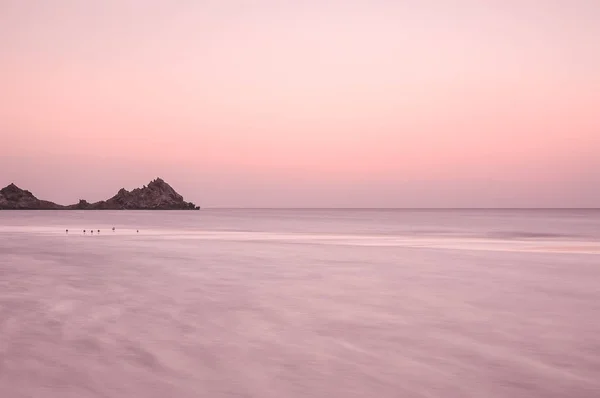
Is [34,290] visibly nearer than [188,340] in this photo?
No

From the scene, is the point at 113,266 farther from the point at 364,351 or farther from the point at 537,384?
the point at 537,384

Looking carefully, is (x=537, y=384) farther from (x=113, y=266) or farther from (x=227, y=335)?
(x=113, y=266)

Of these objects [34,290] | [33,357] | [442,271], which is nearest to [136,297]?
[34,290]

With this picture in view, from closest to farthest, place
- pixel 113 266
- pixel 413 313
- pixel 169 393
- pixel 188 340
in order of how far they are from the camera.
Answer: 1. pixel 169 393
2. pixel 188 340
3. pixel 413 313
4. pixel 113 266

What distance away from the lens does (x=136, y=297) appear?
1305 centimetres

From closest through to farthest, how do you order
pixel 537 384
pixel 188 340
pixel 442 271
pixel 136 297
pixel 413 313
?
1. pixel 537 384
2. pixel 188 340
3. pixel 413 313
4. pixel 136 297
5. pixel 442 271

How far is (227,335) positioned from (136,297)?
4.96 meters

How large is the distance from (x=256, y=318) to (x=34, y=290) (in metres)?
7.21

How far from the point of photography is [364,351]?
7.84 metres

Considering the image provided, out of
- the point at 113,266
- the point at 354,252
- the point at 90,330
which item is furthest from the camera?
the point at 354,252

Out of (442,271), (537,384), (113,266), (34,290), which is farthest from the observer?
(113,266)

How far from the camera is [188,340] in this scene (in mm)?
8445

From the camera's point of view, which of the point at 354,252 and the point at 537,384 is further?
the point at 354,252

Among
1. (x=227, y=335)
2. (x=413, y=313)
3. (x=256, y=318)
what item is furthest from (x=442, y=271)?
(x=227, y=335)
